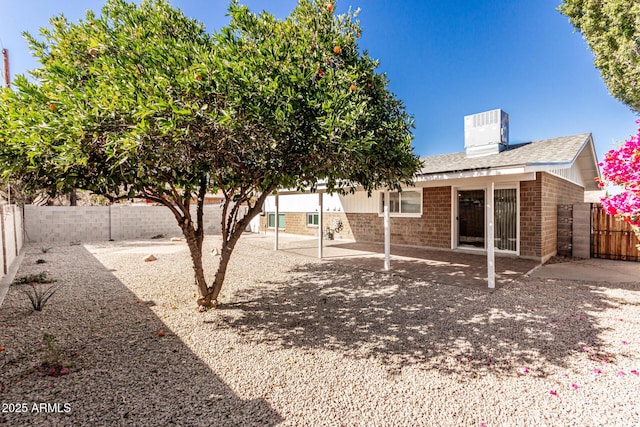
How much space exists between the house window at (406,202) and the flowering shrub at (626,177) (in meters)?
7.03

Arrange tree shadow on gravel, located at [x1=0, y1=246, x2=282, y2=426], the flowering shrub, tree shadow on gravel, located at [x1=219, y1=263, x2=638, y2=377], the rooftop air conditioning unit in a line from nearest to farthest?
tree shadow on gravel, located at [x1=0, y1=246, x2=282, y2=426] → tree shadow on gravel, located at [x1=219, y1=263, x2=638, y2=377] → the flowering shrub → the rooftop air conditioning unit

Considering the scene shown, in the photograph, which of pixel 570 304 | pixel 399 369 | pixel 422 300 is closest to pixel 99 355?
pixel 399 369

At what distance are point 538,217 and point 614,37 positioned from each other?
818cm

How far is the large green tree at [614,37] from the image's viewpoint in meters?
10.2

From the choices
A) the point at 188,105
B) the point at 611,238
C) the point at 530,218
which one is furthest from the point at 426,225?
the point at 188,105

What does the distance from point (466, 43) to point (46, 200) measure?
23.3 m

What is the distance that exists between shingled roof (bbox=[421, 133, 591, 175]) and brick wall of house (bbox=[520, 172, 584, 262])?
0.74 metres

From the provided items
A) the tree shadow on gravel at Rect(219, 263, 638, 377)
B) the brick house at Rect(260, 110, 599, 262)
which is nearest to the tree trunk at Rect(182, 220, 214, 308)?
the tree shadow on gravel at Rect(219, 263, 638, 377)

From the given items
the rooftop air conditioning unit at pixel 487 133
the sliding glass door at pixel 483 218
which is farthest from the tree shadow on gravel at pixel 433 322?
the rooftop air conditioning unit at pixel 487 133

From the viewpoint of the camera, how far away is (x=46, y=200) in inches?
658

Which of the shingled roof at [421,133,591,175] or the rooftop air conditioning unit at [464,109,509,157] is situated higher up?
the rooftop air conditioning unit at [464,109,509,157]

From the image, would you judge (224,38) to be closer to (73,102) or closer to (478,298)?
(73,102)

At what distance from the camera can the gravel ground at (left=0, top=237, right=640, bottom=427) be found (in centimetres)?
252

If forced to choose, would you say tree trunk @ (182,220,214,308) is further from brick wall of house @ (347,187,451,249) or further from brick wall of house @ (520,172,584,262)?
brick wall of house @ (520,172,584,262)
